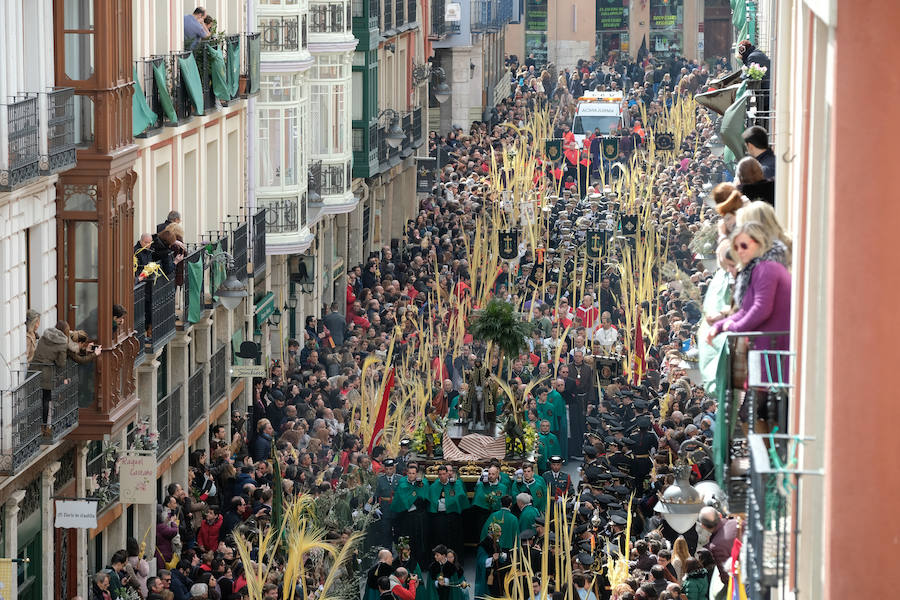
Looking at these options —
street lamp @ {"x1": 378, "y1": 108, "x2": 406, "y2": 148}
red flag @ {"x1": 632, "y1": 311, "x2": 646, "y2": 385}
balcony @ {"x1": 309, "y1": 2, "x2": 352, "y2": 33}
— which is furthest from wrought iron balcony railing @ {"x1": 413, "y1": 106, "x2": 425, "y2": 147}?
red flag @ {"x1": 632, "y1": 311, "x2": 646, "y2": 385}

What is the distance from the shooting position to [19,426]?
874 inches

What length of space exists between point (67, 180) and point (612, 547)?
313 inches

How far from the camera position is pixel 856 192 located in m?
9.23

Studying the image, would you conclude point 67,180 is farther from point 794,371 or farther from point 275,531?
point 794,371

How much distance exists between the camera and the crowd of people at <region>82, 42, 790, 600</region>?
19688 mm

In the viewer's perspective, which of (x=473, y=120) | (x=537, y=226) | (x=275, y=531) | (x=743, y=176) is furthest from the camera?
(x=473, y=120)

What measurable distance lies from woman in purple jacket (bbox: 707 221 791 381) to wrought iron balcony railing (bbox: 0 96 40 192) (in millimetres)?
11497

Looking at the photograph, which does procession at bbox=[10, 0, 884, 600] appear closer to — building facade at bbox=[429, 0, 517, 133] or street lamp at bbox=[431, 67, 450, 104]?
street lamp at bbox=[431, 67, 450, 104]

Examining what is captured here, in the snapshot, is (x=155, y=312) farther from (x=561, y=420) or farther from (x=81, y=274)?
(x=561, y=420)

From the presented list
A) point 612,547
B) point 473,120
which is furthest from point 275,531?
point 473,120

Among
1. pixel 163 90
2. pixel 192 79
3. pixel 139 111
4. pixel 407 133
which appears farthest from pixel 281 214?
pixel 407 133

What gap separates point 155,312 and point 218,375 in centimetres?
617

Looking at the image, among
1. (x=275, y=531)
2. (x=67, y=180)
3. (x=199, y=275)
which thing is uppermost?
(x=67, y=180)

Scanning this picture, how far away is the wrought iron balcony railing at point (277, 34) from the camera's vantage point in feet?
130
